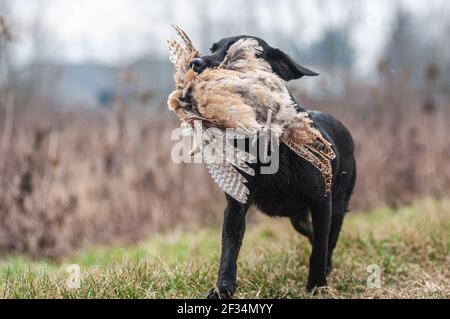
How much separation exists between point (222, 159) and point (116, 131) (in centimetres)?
599

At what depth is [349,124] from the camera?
938 centimetres

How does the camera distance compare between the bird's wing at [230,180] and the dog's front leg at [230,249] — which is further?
the dog's front leg at [230,249]

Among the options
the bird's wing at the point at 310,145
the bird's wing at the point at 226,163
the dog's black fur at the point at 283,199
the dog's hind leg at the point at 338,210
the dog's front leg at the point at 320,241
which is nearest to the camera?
the bird's wing at the point at 226,163

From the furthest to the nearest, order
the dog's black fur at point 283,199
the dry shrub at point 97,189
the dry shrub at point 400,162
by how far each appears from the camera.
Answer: the dry shrub at point 400,162 < the dry shrub at point 97,189 < the dog's black fur at point 283,199

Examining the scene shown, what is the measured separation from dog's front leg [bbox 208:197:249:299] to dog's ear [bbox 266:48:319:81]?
2.48 feet

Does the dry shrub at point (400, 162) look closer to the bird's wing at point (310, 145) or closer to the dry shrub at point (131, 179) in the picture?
the dry shrub at point (131, 179)

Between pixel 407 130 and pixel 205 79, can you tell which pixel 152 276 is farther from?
pixel 407 130

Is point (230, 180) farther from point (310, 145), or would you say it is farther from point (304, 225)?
point (304, 225)

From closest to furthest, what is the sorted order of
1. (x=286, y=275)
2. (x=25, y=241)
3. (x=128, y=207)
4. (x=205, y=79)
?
1. (x=205, y=79)
2. (x=286, y=275)
3. (x=25, y=241)
4. (x=128, y=207)

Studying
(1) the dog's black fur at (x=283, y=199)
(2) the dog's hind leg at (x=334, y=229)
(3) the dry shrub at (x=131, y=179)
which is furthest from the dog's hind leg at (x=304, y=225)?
(3) the dry shrub at (x=131, y=179)

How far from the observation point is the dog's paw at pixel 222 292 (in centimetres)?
347

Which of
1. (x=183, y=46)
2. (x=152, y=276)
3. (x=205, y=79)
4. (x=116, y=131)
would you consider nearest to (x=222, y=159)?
(x=205, y=79)

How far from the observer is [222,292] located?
11.4ft

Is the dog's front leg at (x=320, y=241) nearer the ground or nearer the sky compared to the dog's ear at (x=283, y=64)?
nearer the ground
